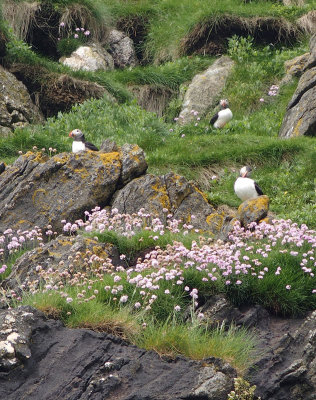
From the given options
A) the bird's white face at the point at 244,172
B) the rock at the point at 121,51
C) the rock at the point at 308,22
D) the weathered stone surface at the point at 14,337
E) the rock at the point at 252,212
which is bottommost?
the rock at the point at 121,51

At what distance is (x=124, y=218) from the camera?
958cm

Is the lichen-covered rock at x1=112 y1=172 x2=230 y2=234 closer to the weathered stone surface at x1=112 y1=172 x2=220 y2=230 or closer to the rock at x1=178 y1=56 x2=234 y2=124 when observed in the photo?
the weathered stone surface at x1=112 y1=172 x2=220 y2=230

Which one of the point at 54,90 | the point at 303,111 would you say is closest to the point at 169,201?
the point at 303,111

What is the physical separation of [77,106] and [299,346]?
939cm

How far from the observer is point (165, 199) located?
9.95 metres

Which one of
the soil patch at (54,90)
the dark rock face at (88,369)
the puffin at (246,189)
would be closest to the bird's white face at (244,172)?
the puffin at (246,189)

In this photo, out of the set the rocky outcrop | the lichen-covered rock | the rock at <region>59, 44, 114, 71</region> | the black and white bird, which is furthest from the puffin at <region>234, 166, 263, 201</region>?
the rock at <region>59, 44, 114, 71</region>

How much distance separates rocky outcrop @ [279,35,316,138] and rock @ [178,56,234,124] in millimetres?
2319

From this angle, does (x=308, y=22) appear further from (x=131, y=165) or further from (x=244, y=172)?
(x=131, y=165)

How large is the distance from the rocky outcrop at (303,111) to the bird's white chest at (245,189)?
9.66ft

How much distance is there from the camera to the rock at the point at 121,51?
1914cm

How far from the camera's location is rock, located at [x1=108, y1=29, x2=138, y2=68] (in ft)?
62.8

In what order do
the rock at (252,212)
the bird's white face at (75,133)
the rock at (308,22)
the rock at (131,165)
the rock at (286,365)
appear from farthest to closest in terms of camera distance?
the rock at (308,22) → the bird's white face at (75,133) → the rock at (131,165) → the rock at (252,212) → the rock at (286,365)

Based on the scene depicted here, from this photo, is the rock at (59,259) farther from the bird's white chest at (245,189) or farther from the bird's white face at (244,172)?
the bird's white face at (244,172)
